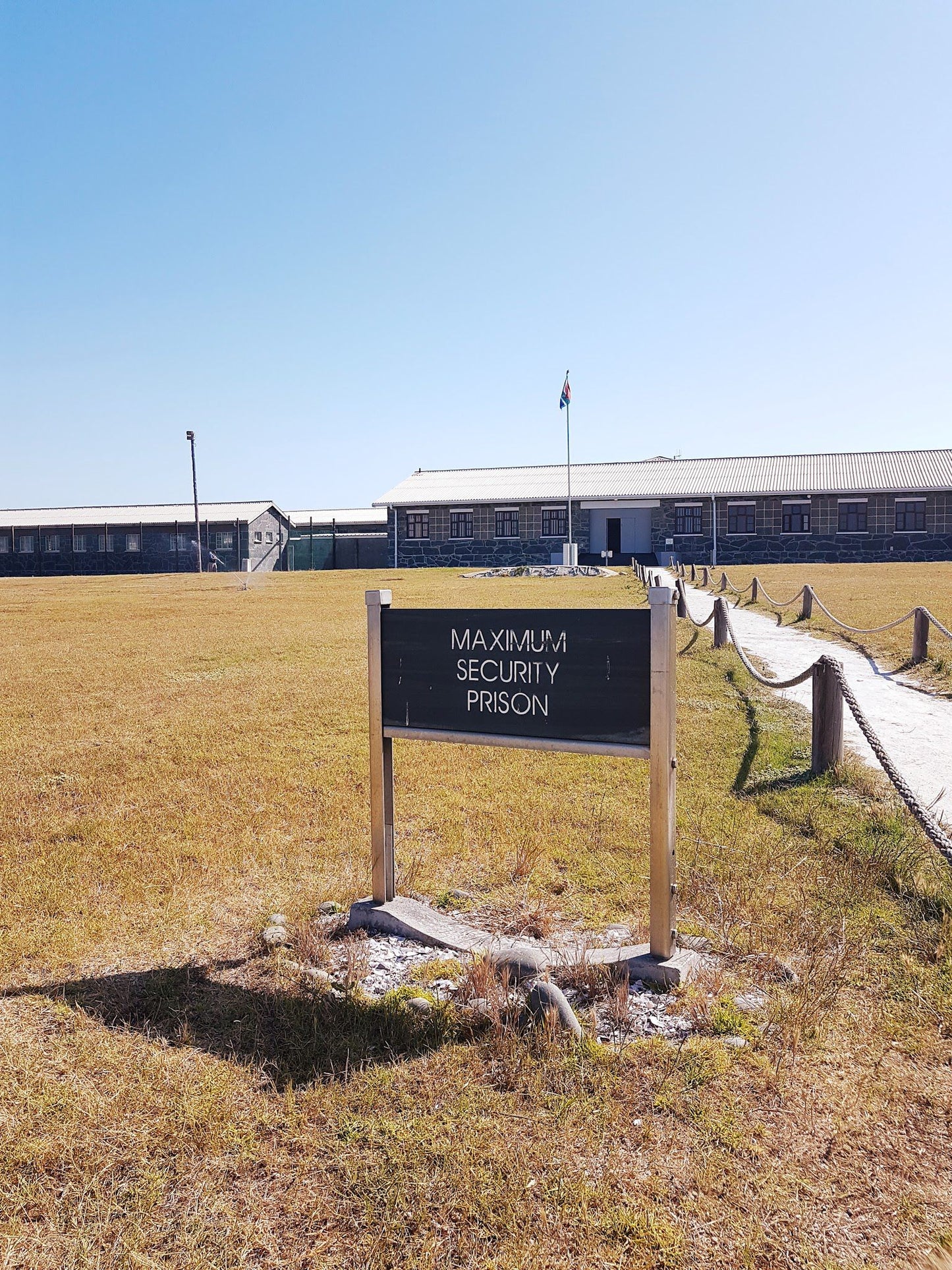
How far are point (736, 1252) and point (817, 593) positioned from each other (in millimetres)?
21256

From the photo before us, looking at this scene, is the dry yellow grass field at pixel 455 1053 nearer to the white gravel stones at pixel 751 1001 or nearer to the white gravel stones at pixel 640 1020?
the white gravel stones at pixel 751 1001

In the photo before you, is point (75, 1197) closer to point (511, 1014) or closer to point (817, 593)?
point (511, 1014)

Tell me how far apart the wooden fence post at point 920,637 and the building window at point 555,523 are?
2844 centimetres

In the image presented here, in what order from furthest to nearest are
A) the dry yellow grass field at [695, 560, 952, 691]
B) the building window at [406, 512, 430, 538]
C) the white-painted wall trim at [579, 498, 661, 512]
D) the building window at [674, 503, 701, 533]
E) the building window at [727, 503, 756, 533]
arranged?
the building window at [406, 512, 430, 538], the white-painted wall trim at [579, 498, 661, 512], the building window at [674, 503, 701, 533], the building window at [727, 503, 756, 533], the dry yellow grass field at [695, 560, 952, 691]

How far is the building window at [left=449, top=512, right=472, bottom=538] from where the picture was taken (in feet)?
130

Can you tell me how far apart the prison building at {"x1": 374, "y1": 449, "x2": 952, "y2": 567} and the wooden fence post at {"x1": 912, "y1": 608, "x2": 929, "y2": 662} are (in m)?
27.2

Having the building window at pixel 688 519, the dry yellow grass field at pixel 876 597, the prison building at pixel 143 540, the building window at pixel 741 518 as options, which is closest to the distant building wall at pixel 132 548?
the prison building at pixel 143 540

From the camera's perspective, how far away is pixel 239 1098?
2.70 metres

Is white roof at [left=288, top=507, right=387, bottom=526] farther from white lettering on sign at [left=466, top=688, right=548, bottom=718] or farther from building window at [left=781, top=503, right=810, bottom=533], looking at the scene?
white lettering on sign at [left=466, top=688, right=548, bottom=718]

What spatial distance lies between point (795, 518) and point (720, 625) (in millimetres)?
27148

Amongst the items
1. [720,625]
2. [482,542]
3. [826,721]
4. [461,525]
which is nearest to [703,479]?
[482,542]

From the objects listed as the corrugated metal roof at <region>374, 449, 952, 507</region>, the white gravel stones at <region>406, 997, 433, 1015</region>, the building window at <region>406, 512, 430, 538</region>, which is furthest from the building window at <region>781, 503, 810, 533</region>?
the white gravel stones at <region>406, 997, 433, 1015</region>

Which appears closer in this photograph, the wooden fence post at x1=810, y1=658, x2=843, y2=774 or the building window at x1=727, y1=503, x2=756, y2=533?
the wooden fence post at x1=810, y1=658, x2=843, y2=774

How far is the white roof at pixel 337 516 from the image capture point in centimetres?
5544
